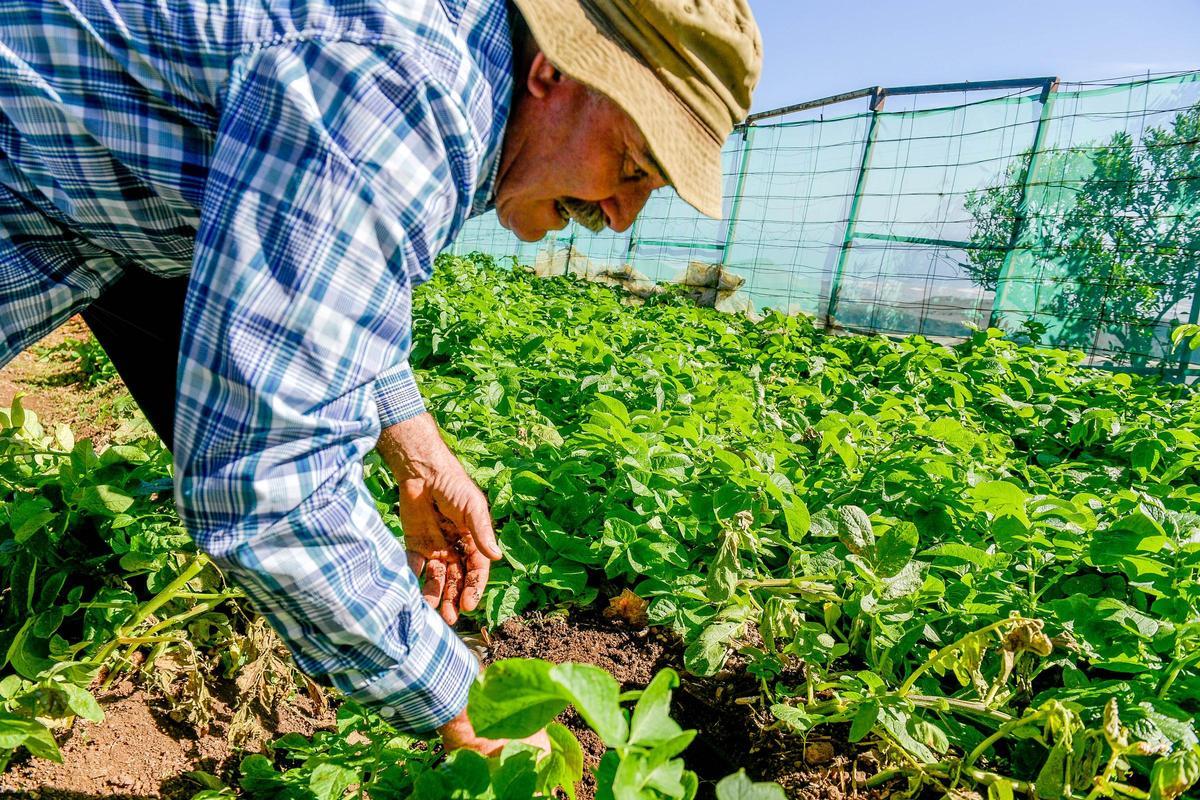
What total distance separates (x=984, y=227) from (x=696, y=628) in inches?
318

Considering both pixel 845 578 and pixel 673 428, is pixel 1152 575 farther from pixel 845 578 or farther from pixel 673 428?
pixel 673 428

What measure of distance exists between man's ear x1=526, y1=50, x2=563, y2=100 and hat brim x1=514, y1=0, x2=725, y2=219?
0.11ft

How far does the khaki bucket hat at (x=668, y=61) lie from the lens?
1.02 m

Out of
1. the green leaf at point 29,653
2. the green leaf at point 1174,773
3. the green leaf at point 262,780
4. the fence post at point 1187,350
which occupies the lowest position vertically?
the green leaf at point 262,780

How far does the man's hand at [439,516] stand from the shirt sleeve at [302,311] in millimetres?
490

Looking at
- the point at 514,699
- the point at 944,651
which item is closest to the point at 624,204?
the point at 514,699

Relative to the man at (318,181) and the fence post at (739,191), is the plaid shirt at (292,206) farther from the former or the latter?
the fence post at (739,191)

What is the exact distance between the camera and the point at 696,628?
1.69 m

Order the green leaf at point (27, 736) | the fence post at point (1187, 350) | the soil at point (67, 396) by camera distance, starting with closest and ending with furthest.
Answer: the green leaf at point (27, 736), the soil at point (67, 396), the fence post at point (1187, 350)

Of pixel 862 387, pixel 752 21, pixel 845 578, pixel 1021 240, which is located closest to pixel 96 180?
pixel 752 21

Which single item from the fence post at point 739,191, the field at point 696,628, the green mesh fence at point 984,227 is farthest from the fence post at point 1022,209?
the field at point 696,628

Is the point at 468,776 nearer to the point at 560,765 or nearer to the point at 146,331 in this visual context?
the point at 560,765

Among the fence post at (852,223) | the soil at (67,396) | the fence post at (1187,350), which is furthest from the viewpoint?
the fence post at (852,223)

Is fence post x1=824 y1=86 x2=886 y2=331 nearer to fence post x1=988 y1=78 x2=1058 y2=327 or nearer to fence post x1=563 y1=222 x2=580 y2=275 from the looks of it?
fence post x1=988 y1=78 x2=1058 y2=327
